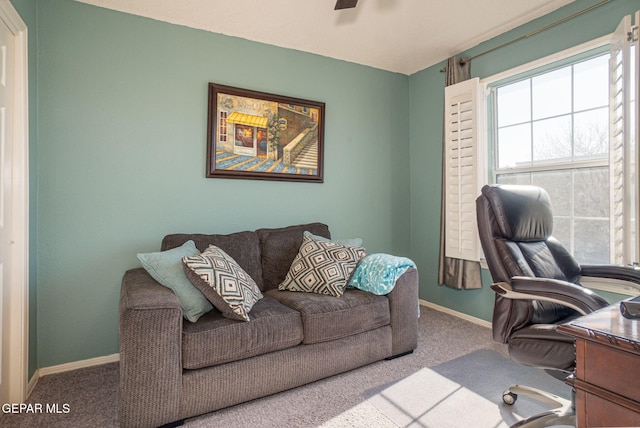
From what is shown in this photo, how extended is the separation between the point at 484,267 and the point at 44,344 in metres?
3.43

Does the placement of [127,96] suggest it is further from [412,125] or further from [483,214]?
[412,125]

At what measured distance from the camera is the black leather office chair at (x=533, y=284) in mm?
1402

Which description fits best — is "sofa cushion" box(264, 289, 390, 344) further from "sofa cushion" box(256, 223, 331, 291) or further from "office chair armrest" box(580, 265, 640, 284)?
"office chair armrest" box(580, 265, 640, 284)

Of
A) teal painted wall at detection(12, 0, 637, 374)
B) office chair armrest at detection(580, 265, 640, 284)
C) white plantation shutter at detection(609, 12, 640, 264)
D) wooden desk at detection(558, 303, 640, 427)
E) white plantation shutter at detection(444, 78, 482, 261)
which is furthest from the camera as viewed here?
white plantation shutter at detection(444, 78, 482, 261)

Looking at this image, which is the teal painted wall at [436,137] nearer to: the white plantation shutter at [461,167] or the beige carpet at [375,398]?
the white plantation shutter at [461,167]

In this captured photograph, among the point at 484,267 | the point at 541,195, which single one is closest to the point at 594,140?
the point at 541,195

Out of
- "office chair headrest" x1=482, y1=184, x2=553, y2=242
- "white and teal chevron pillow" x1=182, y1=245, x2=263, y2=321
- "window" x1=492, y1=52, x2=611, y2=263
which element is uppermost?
"window" x1=492, y1=52, x2=611, y2=263

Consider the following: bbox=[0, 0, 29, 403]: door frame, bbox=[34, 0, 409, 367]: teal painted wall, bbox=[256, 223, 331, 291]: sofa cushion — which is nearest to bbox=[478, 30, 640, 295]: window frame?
bbox=[34, 0, 409, 367]: teal painted wall

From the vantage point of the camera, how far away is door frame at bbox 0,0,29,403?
185 centimetres

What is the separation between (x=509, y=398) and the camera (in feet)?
5.96

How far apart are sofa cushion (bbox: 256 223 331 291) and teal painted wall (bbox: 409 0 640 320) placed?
153cm

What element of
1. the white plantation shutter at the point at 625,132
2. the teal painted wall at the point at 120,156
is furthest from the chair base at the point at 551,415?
the teal painted wall at the point at 120,156

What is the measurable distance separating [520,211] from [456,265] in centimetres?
142

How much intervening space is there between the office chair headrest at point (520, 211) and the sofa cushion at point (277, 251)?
4.79 feet
